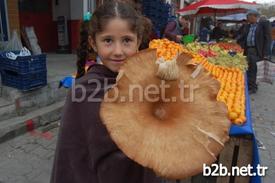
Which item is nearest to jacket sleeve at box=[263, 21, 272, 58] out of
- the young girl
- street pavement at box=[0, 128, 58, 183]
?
street pavement at box=[0, 128, 58, 183]

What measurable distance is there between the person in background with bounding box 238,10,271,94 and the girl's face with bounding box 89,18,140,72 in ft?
22.9

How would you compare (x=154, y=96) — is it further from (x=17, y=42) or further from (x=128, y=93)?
(x=17, y=42)

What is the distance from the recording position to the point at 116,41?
1.13 meters

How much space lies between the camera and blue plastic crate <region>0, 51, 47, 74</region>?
4410 mm

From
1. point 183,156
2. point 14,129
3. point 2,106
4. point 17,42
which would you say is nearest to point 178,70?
point 183,156

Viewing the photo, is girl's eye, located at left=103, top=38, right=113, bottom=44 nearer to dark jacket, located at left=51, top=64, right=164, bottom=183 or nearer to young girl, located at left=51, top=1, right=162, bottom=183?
young girl, located at left=51, top=1, right=162, bottom=183

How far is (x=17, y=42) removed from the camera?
489 cm

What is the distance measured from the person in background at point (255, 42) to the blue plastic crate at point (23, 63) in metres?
5.24

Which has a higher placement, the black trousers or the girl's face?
the girl's face

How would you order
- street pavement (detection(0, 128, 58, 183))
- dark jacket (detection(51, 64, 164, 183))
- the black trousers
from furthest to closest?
the black trousers
street pavement (detection(0, 128, 58, 183))
dark jacket (detection(51, 64, 164, 183))

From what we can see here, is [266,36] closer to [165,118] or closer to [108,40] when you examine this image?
[108,40]

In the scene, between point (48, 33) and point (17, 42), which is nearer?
point (17, 42)

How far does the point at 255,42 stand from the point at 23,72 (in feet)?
18.6

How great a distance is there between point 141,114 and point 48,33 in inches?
349
